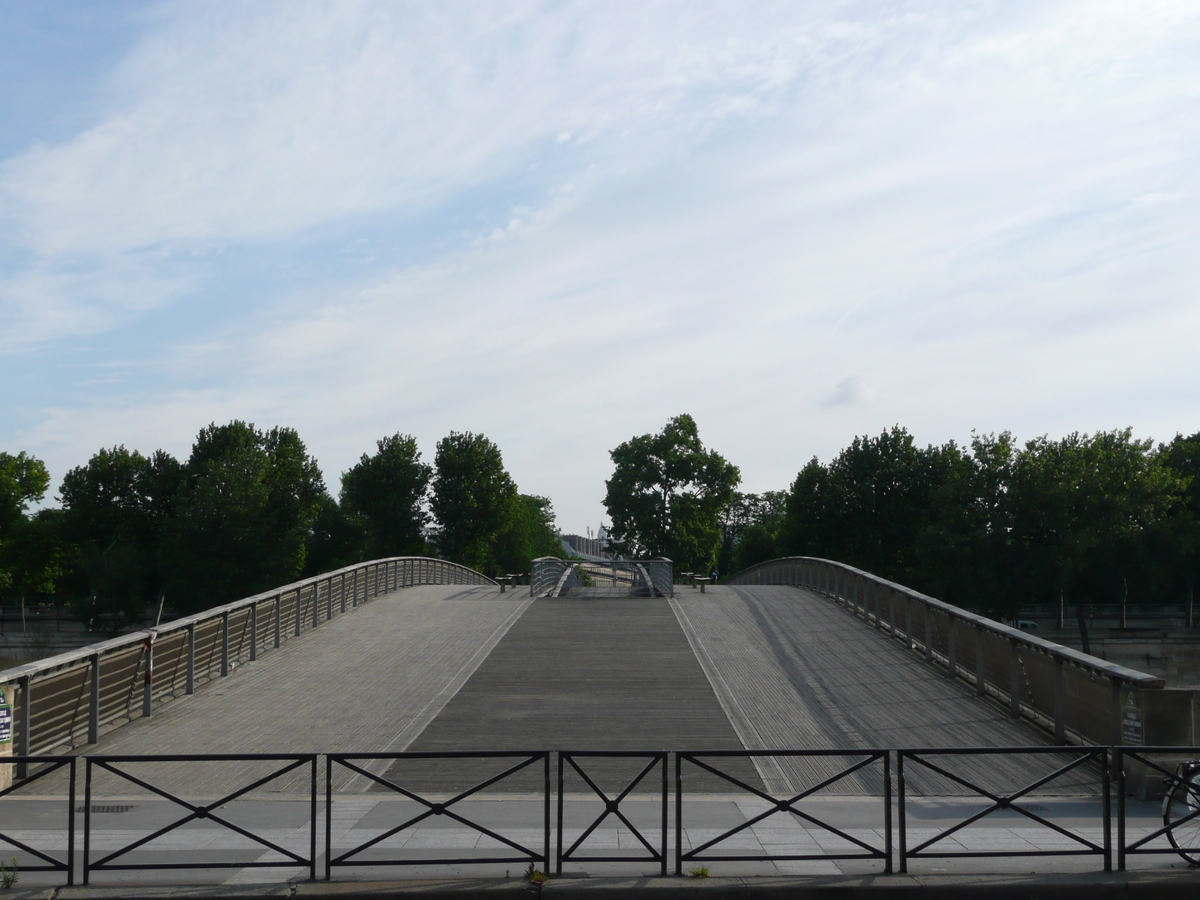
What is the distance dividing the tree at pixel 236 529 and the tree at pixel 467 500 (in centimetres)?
1178

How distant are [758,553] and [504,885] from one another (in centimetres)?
8227

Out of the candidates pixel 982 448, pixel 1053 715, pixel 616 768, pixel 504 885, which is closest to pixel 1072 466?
pixel 982 448

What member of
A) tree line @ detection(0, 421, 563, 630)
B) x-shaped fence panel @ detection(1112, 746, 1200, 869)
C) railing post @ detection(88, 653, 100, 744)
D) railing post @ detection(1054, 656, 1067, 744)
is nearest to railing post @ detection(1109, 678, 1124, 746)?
railing post @ detection(1054, 656, 1067, 744)

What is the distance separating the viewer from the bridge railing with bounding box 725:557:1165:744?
11516mm

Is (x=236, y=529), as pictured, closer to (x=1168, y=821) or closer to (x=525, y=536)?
(x=525, y=536)

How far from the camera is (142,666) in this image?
14359mm

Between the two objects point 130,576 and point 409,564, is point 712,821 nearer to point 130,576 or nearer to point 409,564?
point 409,564

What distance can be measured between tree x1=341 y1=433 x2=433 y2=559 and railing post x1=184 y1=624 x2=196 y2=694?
61.7 meters

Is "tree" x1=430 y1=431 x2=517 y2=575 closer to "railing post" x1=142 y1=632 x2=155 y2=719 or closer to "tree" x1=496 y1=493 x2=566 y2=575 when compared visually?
"tree" x1=496 y1=493 x2=566 y2=575

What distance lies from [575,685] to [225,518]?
53535 millimetres

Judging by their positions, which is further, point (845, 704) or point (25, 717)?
point (845, 704)

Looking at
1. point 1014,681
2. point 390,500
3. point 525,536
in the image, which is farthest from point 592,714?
point 525,536

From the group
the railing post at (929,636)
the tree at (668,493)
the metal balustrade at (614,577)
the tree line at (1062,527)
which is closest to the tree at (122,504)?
A: the tree at (668,493)

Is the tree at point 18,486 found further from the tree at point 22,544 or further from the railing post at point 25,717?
the railing post at point 25,717
